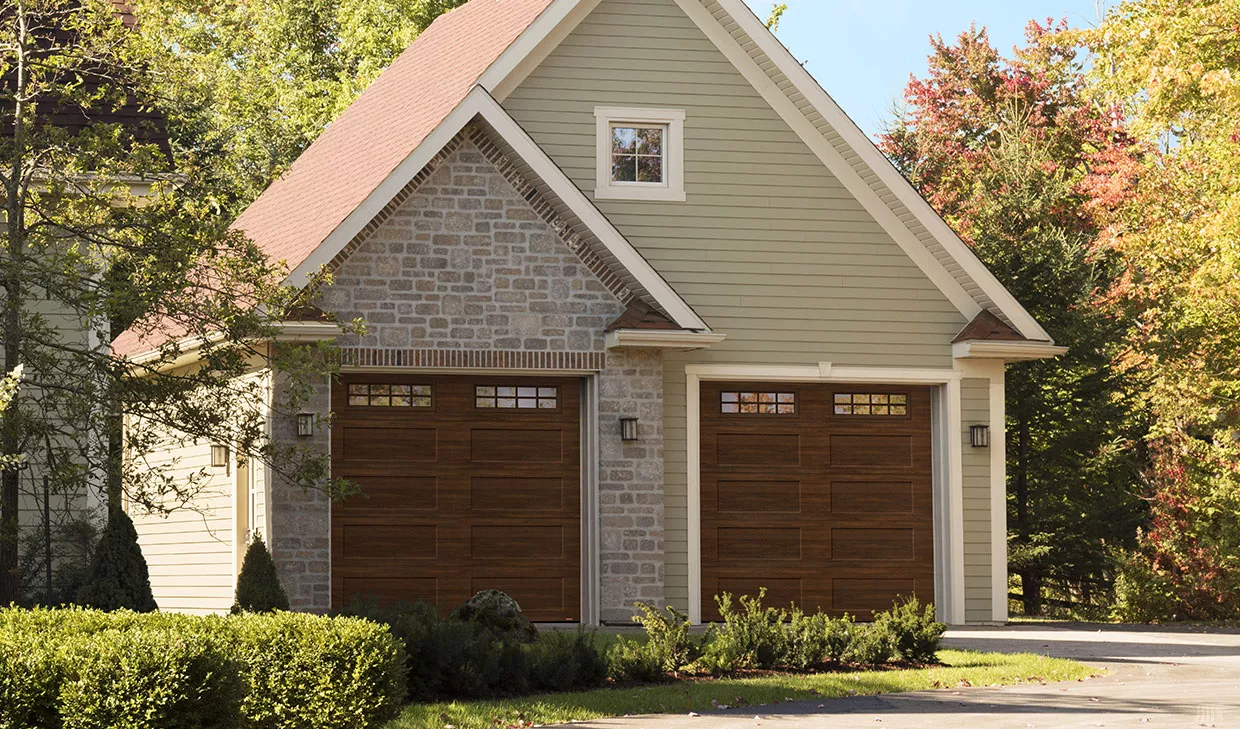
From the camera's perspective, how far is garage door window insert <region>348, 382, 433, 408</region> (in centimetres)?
1658

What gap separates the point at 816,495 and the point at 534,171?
4.95 m

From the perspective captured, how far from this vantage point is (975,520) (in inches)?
729

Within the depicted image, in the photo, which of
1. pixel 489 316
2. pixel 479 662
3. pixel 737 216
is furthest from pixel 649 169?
pixel 479 662

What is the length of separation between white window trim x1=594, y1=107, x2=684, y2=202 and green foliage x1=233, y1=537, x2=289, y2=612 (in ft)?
18.3

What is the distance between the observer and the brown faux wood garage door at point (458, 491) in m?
16.5

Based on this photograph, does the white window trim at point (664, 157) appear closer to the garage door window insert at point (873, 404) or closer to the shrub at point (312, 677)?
the garage door window insert at point (873, 404)

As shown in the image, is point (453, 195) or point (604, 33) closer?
point (453, 195)

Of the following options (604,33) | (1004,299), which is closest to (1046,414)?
(1004,299)

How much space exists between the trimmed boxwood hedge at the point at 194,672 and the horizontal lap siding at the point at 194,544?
8080 mm

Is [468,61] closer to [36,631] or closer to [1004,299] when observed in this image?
[1004,299]

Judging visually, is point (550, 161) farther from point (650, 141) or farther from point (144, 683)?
point (144, 683)

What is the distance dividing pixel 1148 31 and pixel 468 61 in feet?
26.4

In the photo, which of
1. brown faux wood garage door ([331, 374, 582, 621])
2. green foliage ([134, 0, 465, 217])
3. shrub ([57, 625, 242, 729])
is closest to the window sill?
brown faux wood garage door ([331, 374, 582, 621])

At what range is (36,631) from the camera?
898 centimetres
